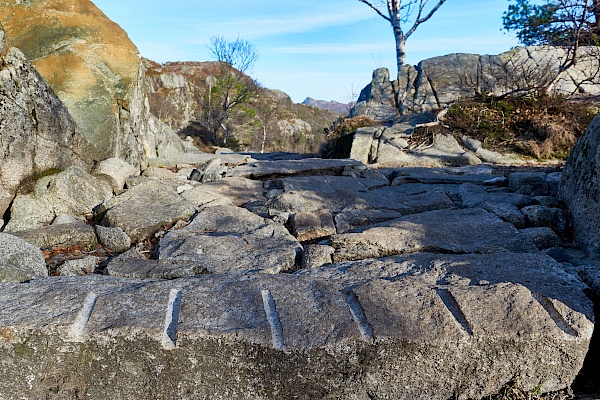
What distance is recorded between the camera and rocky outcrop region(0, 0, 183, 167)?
19.5 feet

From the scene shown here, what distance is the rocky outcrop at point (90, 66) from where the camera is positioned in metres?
5.94

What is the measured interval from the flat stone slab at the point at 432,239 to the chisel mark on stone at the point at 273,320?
3.14 ft

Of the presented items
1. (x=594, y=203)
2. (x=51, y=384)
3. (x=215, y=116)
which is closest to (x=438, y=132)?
(x=594, y=203)

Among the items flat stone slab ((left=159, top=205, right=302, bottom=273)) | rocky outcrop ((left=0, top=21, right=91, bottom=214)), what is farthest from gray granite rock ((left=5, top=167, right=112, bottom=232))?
flat stone slab ((left=159, top=205, right=302, bottom=273))

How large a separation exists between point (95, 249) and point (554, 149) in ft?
26.4

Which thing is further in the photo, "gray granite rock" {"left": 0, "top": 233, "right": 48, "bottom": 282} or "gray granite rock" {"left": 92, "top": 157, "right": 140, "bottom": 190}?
"gray granite rock" {"left": 92, "top": 157, "right": 140, "bottom": 190}

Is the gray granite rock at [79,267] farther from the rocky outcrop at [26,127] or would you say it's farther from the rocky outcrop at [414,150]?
the rocky outcrop at [414,150]

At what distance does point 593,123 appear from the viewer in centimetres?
390

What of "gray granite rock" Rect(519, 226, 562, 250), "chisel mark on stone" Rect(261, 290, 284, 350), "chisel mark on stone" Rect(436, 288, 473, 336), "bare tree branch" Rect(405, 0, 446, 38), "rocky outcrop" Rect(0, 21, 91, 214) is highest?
"bare tree branch" Rect(405, 0, 446, 38)

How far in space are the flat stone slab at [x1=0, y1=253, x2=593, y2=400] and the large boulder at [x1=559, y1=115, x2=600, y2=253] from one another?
1222mm

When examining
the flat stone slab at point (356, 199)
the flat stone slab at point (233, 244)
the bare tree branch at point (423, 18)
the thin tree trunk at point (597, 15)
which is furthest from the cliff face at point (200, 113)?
the flat stone slab at point (233, 244)

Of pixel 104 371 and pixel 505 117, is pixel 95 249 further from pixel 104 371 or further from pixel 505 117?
pixel 505 117

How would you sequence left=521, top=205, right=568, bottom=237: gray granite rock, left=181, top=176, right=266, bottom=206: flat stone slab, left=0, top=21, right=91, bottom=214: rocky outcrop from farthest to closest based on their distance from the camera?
left=181, top=176, right=266, bottom=206: flat stone slab < left=0, top=21, right=91, bottom=214: rocky outcrop < left=521, top=205, right=568, bottom=237: gray granite rock

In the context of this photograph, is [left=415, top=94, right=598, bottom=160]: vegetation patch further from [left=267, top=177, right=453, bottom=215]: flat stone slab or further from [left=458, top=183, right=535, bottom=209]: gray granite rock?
[left=267, top=177, right=453, bottom=215]: flat stone slab
